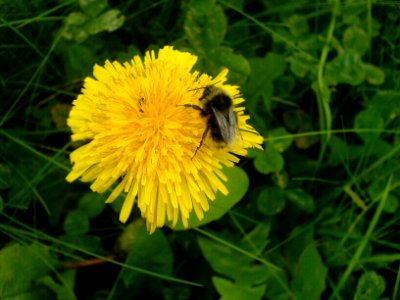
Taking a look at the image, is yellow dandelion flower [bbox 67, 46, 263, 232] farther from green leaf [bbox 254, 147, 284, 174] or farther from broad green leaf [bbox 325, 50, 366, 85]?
broad green leaf [bbox 325, 50, 366, 85]

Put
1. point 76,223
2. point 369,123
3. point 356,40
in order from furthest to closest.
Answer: point 356,40
point 369,123
point 76,223

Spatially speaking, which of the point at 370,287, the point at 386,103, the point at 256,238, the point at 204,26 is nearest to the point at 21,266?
the point at 256,238

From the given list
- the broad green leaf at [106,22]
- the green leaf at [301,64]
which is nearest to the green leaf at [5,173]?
the broad green leaf at [106,22]

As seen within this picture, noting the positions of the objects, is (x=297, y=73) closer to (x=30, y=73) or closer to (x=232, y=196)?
(x=232, y=196)

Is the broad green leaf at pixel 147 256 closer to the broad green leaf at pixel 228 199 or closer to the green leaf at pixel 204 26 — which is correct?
the broad green leaf at pixel 228 199

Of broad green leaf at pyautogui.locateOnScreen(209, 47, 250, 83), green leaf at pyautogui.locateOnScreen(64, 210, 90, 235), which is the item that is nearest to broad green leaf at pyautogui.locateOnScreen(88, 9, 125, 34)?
broad green leaf at pyautogui.locateOnScreen(209, 47, 250, 83)

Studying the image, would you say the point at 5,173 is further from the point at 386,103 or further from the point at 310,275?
the point at 386,103
